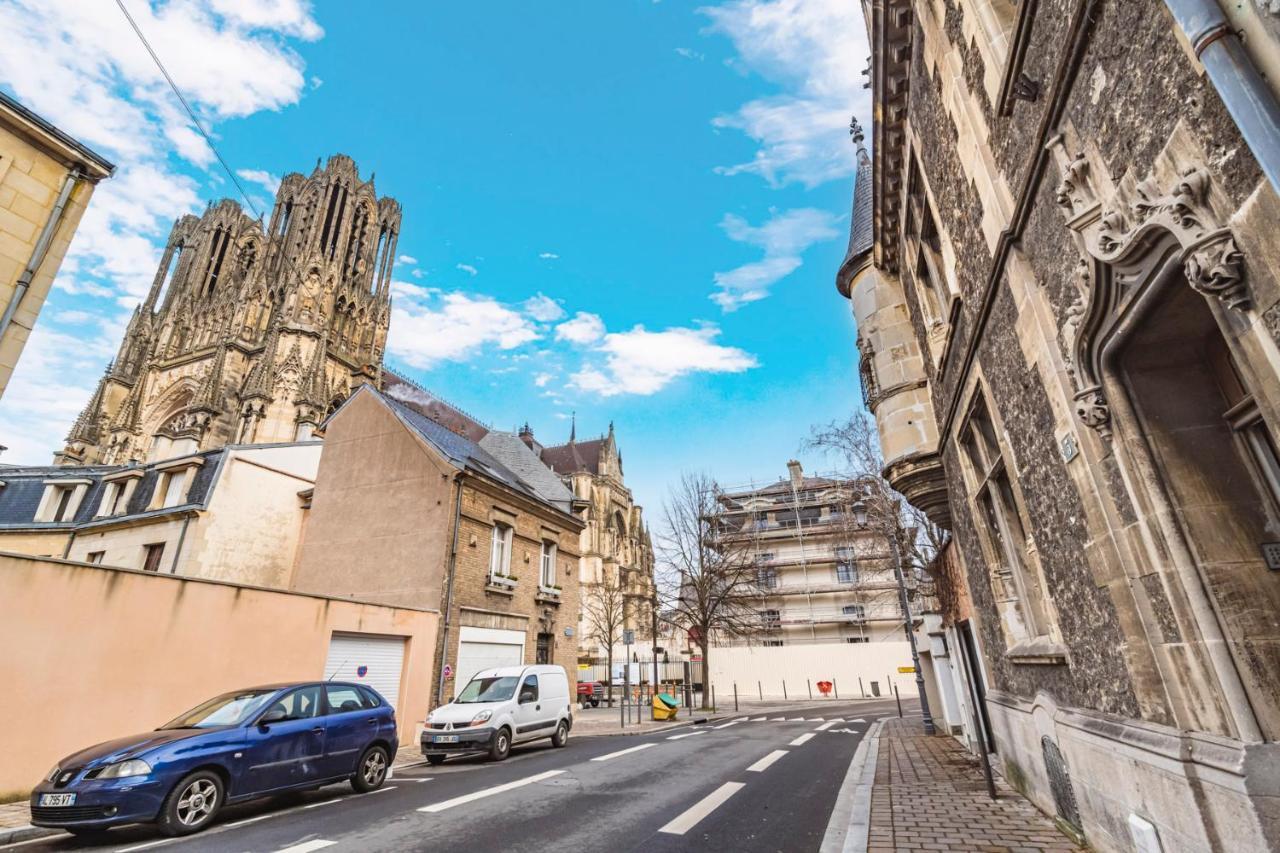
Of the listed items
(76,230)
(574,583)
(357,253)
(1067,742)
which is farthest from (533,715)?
(357,253)

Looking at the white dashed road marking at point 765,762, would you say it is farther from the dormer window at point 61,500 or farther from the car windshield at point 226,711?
the dormer window at point 61,500

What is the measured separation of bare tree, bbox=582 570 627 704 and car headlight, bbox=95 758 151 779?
25.5 m

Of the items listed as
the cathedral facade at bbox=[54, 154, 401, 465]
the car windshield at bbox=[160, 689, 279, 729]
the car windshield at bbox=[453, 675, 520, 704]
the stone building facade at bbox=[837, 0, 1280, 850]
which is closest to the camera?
the stone building facade at bbox=[837, 0, 1280, 850]

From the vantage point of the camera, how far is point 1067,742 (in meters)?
4.60

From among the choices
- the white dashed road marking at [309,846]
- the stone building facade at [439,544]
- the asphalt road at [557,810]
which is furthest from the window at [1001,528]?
the stone building facade at [439,544]

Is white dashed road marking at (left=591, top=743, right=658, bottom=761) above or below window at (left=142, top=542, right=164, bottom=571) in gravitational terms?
below

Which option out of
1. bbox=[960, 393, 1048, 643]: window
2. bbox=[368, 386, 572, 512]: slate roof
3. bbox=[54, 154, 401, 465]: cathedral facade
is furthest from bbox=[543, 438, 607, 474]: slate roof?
bbox=[960, 393, 1048, 643]: window

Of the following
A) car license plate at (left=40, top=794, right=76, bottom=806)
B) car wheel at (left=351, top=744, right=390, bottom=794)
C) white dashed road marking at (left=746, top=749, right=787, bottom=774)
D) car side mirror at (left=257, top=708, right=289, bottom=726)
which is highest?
car side mirror at (left=257, top=708, right=289, bottom=726)

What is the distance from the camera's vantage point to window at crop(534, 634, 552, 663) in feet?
58.4

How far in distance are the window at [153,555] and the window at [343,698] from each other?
1180 cm

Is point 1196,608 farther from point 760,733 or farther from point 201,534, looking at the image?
point 201,534

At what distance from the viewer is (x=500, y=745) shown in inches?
416

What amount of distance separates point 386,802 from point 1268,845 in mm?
7744

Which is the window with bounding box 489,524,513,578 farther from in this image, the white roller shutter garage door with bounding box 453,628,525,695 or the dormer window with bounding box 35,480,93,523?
the dormer window with bounding box 35,480,93,523
